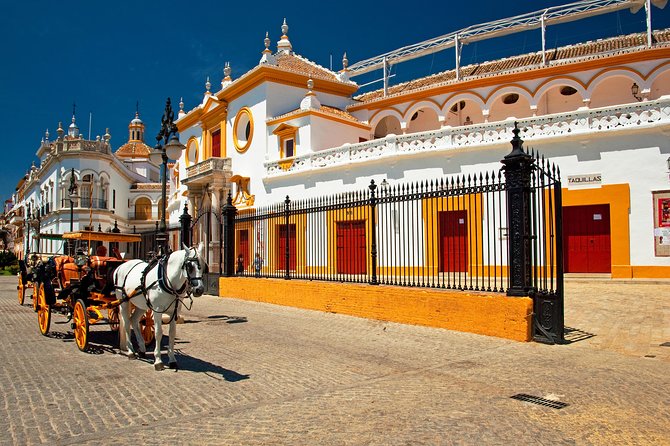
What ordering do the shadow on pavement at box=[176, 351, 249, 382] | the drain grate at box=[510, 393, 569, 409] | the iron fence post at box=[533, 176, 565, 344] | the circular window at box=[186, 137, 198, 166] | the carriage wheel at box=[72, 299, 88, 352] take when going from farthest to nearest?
the circular window at box=[186, 137, 198, 166], the iron fence post at box=[533, 176, 565, 344], the carriage wheel at box=[72, 299, 88, 352], the shadow on pavement at box=[176, 351, 249, 382], the drain grate at box=[510, 393, 569, 409]

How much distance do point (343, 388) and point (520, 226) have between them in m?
4.19

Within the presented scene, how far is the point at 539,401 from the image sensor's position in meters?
5.31

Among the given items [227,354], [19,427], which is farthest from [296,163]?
[19,427]

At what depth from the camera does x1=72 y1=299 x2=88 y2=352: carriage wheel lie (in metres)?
7.51

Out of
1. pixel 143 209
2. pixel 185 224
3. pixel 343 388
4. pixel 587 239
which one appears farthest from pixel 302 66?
pixel 143 209

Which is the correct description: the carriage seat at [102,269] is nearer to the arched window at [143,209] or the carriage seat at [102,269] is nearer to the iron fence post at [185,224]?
the iron fence post at [185,224]

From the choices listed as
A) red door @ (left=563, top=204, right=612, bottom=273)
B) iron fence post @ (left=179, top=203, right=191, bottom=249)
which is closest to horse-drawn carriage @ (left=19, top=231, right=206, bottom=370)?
iron fence post @ (left=179, top=203, right=191, bottom=249)

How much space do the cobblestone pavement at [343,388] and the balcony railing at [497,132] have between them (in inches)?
349

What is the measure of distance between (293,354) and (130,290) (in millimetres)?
2388

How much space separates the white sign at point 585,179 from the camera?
55.1ft

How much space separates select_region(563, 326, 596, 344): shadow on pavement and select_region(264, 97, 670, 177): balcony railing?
388 inches

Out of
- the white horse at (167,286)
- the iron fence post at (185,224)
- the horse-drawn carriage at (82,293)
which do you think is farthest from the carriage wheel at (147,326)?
the iron fence post at (185,224)

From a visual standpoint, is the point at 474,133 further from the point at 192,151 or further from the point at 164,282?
the point at 192,151

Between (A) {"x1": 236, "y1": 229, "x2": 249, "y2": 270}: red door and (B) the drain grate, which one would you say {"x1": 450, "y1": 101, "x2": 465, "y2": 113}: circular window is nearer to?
(A) {"x1": 236, "y1": 229, "x2": 249, "y2": 270}: red door
